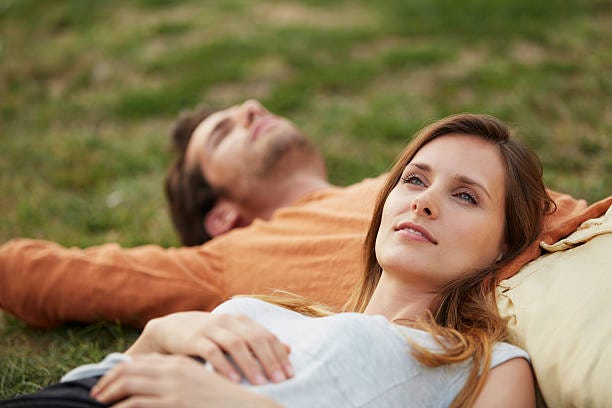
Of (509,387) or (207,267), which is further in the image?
(207,267)

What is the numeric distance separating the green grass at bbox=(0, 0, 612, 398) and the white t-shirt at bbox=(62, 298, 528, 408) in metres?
1.60

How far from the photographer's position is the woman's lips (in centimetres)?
228

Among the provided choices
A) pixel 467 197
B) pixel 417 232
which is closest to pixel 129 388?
pixel 417 232

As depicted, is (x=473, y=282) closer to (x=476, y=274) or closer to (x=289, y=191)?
(x=476, y=274)

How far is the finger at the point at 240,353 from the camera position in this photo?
6.48ft

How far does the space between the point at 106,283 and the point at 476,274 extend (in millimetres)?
1822

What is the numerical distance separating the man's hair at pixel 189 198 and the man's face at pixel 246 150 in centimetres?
6

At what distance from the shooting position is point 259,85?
6.14 m

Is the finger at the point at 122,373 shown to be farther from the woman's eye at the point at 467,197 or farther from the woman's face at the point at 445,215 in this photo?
the woman's eye at the point at 467,197

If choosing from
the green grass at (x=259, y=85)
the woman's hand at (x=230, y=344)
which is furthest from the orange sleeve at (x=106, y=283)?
the woman's hand at (x=230, y=344)

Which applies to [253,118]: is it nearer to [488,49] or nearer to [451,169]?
[451,169]

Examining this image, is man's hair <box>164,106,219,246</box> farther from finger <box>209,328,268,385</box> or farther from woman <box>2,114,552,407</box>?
finger <box>209,328,268,385</box>

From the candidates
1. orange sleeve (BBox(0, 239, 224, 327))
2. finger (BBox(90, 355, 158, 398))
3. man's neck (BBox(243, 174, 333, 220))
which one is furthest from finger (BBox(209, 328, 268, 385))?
man's neck (BBox(243, 174, 333, 220))

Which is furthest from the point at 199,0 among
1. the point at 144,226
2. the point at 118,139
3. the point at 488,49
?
the point at 144,226
